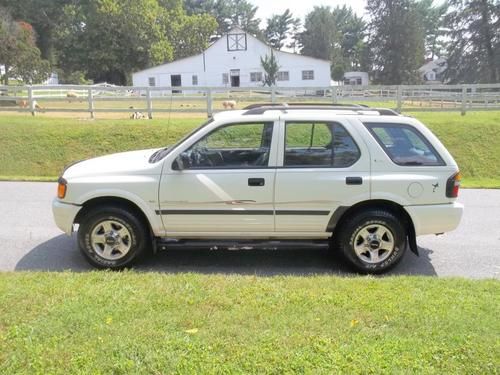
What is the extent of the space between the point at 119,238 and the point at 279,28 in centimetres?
10015

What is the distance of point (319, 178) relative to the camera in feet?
17.9

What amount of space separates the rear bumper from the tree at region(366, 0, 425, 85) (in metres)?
70.7

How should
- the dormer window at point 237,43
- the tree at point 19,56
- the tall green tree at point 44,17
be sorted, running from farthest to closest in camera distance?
the tall green tree at point 44,17, the dormer window at point 237,43, the tree at point 19,56

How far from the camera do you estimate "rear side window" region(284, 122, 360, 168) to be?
552cm

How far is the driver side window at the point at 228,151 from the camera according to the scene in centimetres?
554

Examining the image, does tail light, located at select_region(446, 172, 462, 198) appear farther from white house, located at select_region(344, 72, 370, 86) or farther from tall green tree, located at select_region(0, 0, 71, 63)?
white house, located at select_region(344, 72, 370, 86)

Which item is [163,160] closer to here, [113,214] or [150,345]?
[113,214]

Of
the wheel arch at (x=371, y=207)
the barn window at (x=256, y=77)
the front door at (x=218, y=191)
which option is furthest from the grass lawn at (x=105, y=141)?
the barn window at (x=256, y=77)

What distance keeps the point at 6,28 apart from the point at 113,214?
125 ft

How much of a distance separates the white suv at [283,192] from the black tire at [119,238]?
0.04 feet

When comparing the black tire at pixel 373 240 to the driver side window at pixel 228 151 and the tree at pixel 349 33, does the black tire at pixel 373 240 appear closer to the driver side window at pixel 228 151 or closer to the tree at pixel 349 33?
the driver side window at pixel 228 151

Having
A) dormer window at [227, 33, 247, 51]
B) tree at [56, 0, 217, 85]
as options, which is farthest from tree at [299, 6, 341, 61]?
dormer window at [227, 33, 247, 51]

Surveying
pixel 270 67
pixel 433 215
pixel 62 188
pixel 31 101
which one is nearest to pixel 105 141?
pixel 31 101

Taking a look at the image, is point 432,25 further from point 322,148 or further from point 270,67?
point 322,148
